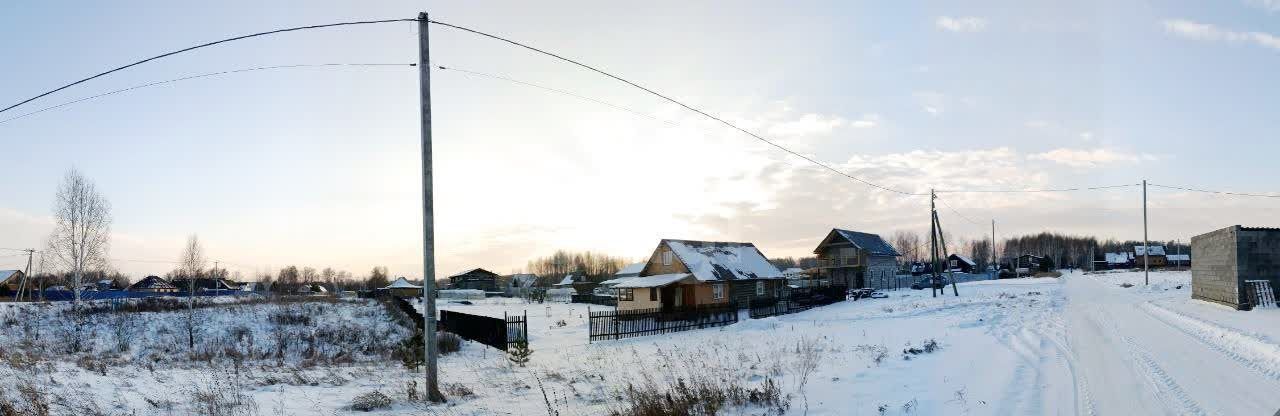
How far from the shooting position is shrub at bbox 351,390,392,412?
10.1 meters

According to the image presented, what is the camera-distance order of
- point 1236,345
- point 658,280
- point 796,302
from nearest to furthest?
point 1236,345, point 658,280, point 796,302

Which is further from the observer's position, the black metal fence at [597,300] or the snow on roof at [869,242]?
the snow on roof at [869,242]

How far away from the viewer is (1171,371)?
36.0ft

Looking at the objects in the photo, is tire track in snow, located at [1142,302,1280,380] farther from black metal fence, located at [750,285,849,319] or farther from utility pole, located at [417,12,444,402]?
black metal fence, located at [750,285,849,319]

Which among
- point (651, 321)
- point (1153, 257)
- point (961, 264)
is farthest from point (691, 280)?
point (1153, 257)

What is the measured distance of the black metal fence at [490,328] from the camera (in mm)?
21203

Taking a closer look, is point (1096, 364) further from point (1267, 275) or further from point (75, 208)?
point (75, 208)

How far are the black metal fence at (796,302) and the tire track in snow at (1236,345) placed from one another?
54.4ft

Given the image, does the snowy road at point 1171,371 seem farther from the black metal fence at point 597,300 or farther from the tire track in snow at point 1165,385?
the black metal fence at point 597,300

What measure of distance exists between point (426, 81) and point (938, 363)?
10776 mm

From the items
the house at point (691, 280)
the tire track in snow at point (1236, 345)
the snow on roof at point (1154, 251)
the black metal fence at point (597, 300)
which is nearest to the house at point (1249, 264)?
the tire track in snow at point (1236, 345)

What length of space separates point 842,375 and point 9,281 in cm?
8867

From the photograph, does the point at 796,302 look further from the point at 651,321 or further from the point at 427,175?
the point at 427,175

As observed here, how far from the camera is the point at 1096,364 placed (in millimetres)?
11852
